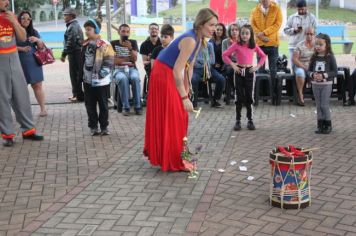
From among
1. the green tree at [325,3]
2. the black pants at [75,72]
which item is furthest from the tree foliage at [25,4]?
the black pants at [75,72]

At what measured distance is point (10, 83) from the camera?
760cm

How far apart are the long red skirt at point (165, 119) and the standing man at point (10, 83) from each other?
8.22 ft

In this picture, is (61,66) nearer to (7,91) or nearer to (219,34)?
(219,34)

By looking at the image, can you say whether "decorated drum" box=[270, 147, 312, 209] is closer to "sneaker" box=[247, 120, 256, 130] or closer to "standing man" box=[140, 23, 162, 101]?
"sneaker" box=[247, 120, 256, 130]

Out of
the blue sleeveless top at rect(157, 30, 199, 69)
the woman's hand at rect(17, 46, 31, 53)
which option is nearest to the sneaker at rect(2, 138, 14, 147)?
the woman's hand at rect(17, 46, 31, 53)

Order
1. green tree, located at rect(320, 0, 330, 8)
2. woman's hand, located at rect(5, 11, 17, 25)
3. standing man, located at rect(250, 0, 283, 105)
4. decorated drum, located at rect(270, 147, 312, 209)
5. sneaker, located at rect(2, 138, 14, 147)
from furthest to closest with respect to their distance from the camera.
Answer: green tree, located at rect(320, 0, 330, 8) → standing man, located at rect(250, 0, 283, 105) → sneaker, located at rect(2, 138, 14, 147) → woman's hand, located at rect(5, 11, 17, 25) → decorated drum, located at rect(270, 147, 312, 209)

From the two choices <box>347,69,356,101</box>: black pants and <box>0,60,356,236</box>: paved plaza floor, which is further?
<box>347,69,356,101</box>: black pants

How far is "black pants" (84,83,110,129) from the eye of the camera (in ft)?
26.2

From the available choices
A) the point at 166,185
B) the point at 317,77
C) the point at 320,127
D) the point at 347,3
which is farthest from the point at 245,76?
the point at 347,3

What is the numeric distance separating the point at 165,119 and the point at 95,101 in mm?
2431

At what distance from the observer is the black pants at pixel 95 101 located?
7.99m

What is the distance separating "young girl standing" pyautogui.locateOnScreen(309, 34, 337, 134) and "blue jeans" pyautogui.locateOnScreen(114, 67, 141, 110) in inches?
129

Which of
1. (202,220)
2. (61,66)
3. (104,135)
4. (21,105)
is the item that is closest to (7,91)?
(21,105)

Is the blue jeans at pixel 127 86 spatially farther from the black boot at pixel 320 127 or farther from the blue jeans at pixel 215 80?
the black boot at pixel 320 127
